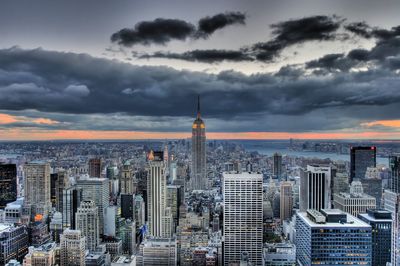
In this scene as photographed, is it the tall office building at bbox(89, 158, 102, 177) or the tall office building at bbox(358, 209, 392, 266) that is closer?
the tall office building at bbox(358, 209, 392, 266)

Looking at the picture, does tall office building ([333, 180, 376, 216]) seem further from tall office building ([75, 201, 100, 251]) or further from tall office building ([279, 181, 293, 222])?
tall office building ([75, 201, 100, 251])

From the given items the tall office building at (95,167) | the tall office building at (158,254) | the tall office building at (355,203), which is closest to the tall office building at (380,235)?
the tall office building at (355,203)

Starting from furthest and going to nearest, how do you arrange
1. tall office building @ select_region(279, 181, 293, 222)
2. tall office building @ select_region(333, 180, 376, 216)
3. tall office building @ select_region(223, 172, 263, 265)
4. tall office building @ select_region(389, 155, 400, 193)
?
tall office building @ select_region(279, 181, 293, 222) < tall office building @ select_region(333, 180, 376, 216) < tall office building @ select_region(389, 155, 400, 193) < tall office building @ select_region(223, 172, 263, 265)

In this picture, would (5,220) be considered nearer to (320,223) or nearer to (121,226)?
(121,226)

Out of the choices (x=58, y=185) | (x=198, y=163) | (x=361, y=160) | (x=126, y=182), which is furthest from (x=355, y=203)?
(x=58, y=185)

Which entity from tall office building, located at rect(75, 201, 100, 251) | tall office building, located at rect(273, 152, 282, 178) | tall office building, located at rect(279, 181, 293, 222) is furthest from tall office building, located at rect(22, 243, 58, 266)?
tall office building, located at rect(273, 152, 282, 178)

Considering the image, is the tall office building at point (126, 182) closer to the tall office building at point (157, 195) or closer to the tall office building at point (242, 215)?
the tall office building at point (157, 195)
